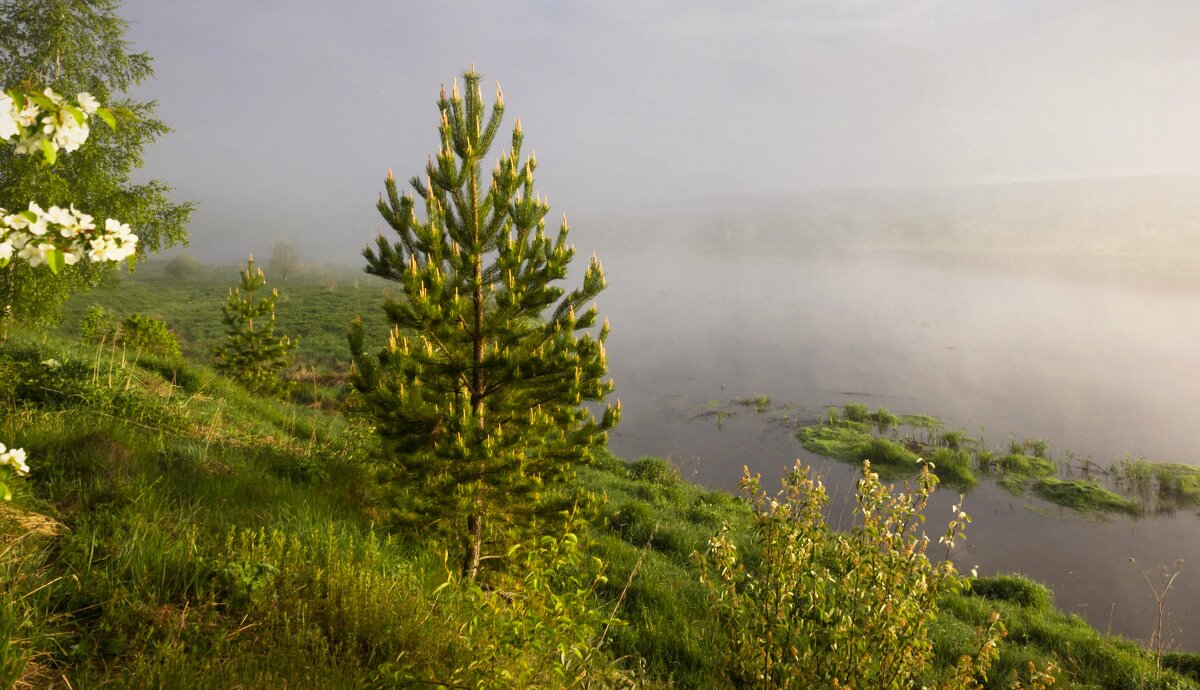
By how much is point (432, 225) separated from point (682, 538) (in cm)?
742

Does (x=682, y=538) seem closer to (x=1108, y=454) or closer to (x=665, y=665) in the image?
(x=665, y=665)

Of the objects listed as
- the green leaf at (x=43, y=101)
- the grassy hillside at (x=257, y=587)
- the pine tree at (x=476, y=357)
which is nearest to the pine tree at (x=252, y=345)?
the grassy hillside at (x=257, y=587)

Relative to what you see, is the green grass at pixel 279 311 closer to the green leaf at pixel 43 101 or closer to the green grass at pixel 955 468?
the green leaf at pixel 43 101

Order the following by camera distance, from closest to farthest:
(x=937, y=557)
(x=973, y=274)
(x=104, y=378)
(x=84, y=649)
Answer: (x=84, y=649) < (x=104, y=378) < (x=937, y=557) < (x=973, y=274)

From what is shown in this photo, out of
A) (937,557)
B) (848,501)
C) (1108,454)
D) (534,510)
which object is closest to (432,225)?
(534,510)

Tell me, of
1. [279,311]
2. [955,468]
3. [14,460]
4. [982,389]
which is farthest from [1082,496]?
[279,311]

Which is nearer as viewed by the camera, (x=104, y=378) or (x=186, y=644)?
(x=186, y=644)

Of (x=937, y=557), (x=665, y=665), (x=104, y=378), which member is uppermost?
(x=104, y=378)

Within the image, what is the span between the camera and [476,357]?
20.9 ft

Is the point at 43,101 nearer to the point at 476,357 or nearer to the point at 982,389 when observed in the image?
the point at 476,357

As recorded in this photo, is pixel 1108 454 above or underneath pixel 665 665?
underneath

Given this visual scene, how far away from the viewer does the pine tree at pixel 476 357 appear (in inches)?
224

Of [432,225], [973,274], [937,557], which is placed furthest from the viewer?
[973,274]

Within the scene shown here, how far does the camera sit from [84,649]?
118 inches
